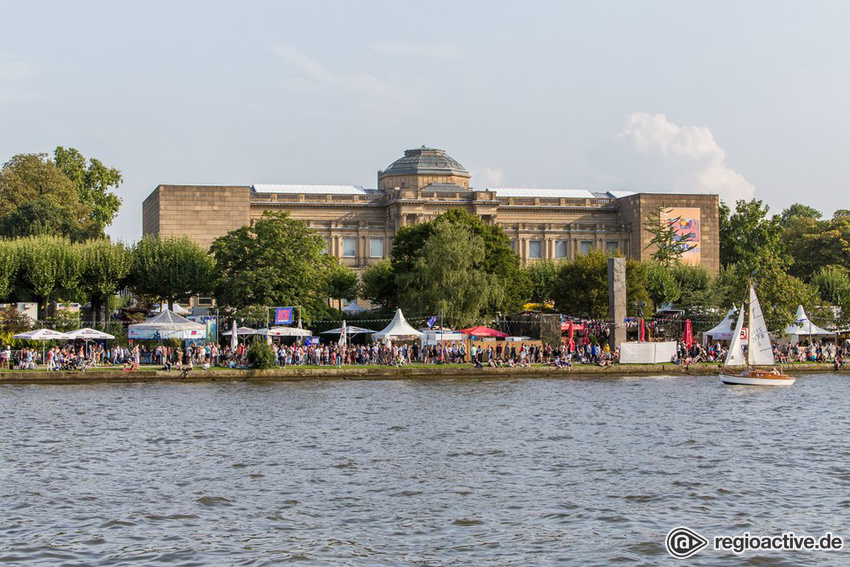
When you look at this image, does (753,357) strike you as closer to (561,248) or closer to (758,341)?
(758,341)

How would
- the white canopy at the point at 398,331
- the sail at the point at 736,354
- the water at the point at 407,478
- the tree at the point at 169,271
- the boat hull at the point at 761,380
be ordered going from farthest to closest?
the tree at the point at 169,271 < the white canopy at the point at 398,331 < the sail at the point at 736,354 < the boat hull at the point at 761,380 < the water at the point at 407,478

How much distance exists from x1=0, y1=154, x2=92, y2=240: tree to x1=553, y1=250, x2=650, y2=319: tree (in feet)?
118

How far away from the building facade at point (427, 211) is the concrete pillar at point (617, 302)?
4370cm

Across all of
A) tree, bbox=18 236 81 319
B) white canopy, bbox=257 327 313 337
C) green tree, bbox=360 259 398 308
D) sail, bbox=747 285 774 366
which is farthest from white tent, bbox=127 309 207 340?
sail, bbox=747 285 774 366

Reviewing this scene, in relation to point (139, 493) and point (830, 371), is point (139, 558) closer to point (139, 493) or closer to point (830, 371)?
point (139, 493)

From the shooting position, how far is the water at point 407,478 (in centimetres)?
1686

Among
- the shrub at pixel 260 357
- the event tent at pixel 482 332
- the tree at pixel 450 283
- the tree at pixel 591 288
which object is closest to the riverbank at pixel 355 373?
the shrub at pixel 260 357

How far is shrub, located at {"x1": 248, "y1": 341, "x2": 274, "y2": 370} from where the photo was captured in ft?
151

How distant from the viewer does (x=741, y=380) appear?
44469mm

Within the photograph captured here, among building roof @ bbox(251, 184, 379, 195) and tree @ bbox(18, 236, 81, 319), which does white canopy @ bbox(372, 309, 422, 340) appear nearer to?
tree @ bbox(18, 236, 81, 319)

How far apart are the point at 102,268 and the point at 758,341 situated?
33843 millimetres

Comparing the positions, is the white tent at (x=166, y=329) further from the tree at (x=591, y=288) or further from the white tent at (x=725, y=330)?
the white tent at (x=725, y=330)

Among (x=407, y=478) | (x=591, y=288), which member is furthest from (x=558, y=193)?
(x=407, y=478)

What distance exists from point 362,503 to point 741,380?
2839 cm
